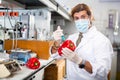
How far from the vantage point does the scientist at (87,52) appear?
5.00ft

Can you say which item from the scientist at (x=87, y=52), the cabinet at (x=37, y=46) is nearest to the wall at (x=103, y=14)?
the cabinet at (x=37, y=46)

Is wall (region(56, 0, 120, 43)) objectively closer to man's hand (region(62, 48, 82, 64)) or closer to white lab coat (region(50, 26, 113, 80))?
white lab coat (region(50, 26, 113, 80))

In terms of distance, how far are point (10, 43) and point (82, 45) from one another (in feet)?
3.27

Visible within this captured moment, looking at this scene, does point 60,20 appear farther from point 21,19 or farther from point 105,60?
point 105,60

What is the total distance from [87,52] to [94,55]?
0.27 feet

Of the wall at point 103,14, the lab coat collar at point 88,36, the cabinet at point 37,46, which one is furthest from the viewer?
the wall at point 103,14

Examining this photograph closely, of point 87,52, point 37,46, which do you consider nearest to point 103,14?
point 37,46

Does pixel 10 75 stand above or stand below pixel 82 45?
below

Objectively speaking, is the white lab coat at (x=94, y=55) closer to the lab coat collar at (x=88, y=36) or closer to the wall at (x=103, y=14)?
the lab coat collar at (x=88, y=36)

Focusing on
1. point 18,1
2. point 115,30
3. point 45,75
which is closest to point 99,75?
point 45,75

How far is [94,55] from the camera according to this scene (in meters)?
1.68

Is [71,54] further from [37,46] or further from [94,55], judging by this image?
[37,46]

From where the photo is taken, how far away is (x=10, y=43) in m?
2.33

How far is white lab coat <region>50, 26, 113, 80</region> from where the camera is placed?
61.3 inches
